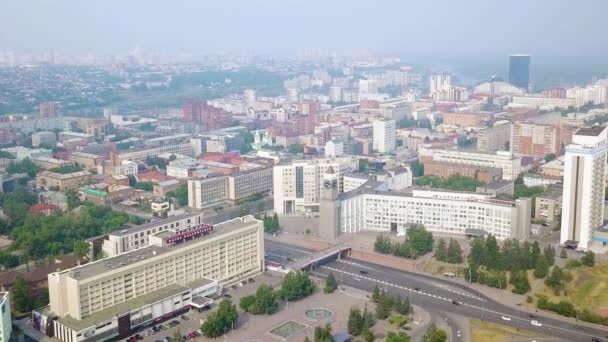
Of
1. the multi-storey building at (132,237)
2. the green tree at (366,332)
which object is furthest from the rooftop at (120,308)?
the green tree at (366,332)

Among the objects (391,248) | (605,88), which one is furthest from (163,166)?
(605,88)

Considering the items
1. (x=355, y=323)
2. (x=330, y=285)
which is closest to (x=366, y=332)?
(x=355, y=323)

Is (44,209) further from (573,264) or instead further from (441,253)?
(573,264)

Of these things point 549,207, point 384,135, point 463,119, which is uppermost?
point 463,119

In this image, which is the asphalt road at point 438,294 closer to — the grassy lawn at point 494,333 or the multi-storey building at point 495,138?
the grassy lawn at point 494,333

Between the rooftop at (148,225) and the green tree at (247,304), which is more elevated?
the rooftop at (148,225)

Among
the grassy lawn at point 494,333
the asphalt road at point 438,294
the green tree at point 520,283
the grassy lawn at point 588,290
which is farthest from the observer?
the green tree at point 520,283

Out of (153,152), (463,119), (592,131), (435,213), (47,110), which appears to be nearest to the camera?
(592,131)
